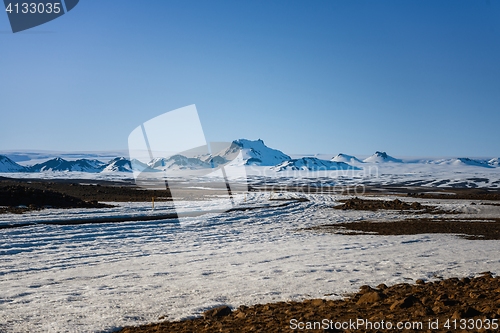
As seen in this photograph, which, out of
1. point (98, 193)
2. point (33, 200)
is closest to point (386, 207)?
point (33, 200)

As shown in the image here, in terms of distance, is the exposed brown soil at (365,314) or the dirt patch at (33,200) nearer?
the exposed brown soil at (365,314)

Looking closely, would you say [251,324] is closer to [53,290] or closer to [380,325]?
[380,325]

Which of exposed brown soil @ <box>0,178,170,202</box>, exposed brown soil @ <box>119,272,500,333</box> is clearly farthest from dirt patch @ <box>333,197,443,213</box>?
exposed brown soil @ <box>119,272,500,333</box>

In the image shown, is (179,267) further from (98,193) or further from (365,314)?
(98,193)

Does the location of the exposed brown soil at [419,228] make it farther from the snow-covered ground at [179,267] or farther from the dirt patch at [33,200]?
the dirt patch at [33,200]

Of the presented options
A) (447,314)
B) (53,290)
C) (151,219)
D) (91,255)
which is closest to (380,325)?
(447,314)

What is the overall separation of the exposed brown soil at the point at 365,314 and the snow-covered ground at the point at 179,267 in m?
0.65

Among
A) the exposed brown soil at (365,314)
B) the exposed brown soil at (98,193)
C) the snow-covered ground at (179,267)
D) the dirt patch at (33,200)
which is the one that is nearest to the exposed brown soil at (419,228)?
the snow-covered ground at (179,267)

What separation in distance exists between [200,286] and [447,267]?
6868 millimetres

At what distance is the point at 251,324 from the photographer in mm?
6426

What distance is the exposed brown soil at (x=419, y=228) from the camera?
20234 millimetres

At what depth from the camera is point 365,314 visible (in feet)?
21.9

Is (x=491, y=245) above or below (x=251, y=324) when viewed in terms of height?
below

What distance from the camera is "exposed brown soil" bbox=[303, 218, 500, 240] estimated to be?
2023cm
